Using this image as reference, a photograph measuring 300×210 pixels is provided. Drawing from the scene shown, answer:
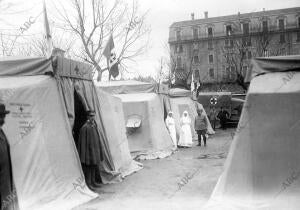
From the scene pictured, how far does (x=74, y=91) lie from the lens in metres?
9.34

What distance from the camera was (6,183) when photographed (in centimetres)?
481

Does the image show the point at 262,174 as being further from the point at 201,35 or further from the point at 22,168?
the point at 201,35

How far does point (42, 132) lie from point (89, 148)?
153cm

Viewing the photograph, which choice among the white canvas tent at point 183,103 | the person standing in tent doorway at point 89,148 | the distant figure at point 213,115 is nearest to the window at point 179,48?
the distant figure at point 213,115

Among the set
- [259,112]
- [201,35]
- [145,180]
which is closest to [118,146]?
[145,180]

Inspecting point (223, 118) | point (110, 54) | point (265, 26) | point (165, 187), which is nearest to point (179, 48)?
point (265, 26)

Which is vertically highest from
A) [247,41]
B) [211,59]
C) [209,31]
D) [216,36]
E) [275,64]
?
[209,31]

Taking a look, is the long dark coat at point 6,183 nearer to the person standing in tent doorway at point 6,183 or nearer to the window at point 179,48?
the person standing in tent doorway at point 6,183

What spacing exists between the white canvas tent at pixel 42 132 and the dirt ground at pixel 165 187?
2.11ft

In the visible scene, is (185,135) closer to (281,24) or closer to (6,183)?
(6,183)

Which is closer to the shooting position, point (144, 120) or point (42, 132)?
point (42, 132)

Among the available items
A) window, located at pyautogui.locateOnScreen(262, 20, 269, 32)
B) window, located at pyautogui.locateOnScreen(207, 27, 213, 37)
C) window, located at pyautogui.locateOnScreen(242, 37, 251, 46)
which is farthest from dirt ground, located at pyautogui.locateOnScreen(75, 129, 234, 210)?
window, located at pyautogui.locateOnScreen(207, 27, 213, 37)

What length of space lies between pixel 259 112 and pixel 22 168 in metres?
4.37

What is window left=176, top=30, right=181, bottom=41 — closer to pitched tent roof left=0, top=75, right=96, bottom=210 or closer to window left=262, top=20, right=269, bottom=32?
window left=262, top=20, right=269, bottom=32
